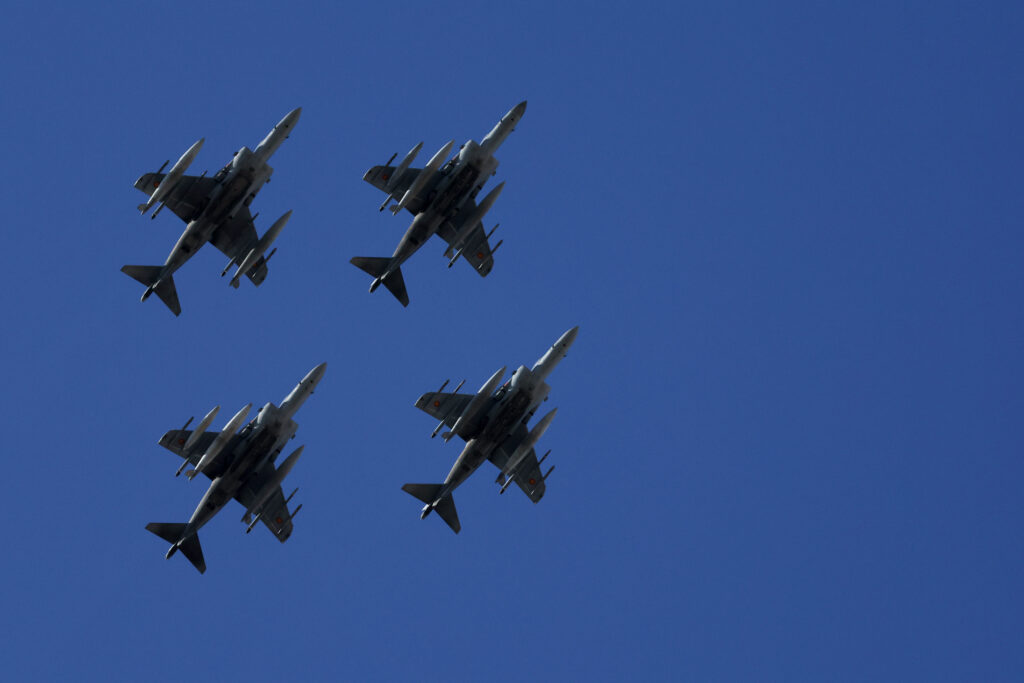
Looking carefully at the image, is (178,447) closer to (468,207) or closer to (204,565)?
(204,565)

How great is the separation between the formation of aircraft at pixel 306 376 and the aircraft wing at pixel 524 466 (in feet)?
0.15

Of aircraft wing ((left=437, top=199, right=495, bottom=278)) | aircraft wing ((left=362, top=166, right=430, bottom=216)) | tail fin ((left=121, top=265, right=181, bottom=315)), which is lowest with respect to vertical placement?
tail fin ((left=121, top=265, right=181, bottom=315))

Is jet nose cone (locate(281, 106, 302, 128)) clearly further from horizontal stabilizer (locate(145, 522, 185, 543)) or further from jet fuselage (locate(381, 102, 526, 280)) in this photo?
horizontal stabilizer (locate(145, 522, 185, 543))

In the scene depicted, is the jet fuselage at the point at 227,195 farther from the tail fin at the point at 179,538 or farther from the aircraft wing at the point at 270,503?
the tail fin at the point at 179,538

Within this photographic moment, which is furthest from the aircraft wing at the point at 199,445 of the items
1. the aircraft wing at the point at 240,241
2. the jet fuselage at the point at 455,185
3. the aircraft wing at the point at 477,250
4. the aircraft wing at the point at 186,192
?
the aircraft wing at the point at 477,250

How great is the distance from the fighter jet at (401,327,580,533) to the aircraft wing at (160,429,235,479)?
7.75 m

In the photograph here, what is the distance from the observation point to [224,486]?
68.0 meters

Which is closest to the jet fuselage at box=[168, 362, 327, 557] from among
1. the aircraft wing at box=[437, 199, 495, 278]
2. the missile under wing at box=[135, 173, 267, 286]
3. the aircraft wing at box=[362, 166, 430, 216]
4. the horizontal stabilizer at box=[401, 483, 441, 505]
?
the horizontal stabilizer at box=[401, 483, 441, 505]

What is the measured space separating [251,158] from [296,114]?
2.73 metres

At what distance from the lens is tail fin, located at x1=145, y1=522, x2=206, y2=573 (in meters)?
67.4

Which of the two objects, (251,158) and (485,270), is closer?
(251,158)

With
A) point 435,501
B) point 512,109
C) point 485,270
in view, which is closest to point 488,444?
point 435,501

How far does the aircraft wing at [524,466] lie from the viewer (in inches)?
2778

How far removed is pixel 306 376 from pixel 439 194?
10.4 metres
